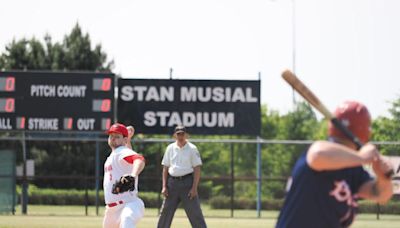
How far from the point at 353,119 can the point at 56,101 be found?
2112 cm

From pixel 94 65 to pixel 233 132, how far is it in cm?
3726

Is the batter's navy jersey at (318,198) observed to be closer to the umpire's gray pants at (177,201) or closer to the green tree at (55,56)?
the umpire's gray pants at (177,201)

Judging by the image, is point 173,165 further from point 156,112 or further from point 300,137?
point 300,137

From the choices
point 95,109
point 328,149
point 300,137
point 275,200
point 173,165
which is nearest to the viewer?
point 328,149

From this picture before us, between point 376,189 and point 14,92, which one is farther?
point 14,92

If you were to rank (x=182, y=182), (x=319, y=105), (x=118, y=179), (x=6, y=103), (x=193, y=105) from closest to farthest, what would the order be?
(x=319, y=105)
(x=118, y=179)
(x=182, y=182)
(x=6, y=103)
(x=193, y=105)

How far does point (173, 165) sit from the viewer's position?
639 inches

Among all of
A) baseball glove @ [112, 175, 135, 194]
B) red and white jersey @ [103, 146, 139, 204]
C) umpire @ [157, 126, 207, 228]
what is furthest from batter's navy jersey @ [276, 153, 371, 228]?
umpire @ [157, 126, 207, 228]

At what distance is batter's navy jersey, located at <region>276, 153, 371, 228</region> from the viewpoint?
18.2 ft

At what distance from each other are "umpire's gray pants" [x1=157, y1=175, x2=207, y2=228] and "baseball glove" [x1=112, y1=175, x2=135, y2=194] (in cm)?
444

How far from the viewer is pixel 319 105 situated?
20.1ft

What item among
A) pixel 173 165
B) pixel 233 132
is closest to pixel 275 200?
pixel 233 132

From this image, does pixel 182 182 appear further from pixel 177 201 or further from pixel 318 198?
pixel 318 198

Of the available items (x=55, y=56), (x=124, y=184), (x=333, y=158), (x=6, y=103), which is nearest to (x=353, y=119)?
(x=333, y=158)
